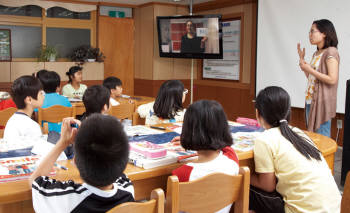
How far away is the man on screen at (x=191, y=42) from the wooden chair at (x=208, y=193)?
4838mm

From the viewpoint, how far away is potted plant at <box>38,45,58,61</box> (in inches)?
249

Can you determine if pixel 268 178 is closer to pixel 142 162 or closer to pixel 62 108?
pixel 142 162

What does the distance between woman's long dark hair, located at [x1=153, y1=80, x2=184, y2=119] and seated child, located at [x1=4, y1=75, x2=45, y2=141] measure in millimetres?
854

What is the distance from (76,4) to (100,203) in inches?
240

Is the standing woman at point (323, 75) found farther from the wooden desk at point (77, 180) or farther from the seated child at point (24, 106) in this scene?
the seated child at point (24, 106)

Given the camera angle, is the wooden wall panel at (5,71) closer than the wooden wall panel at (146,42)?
Yes

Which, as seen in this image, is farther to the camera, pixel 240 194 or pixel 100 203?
pixel 240 194

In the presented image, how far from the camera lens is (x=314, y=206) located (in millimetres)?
1696

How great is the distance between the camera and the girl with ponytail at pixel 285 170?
1.71 metres

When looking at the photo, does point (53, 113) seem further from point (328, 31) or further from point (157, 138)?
point (328, 31)

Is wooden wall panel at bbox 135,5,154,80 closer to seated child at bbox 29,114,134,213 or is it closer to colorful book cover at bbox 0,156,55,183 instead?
colorful book cover at bbox 0,156,55,183

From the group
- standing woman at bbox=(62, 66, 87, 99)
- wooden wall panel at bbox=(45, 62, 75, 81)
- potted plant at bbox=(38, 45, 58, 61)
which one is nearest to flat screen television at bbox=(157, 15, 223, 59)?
wooden wall panel at bbox=(45, 62, 75, 81)

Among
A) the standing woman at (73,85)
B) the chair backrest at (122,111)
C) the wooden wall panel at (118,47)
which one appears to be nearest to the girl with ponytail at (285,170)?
the chair backrest at (122,111)

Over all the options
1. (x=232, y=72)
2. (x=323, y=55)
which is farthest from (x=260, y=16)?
(x=323, y=55)
